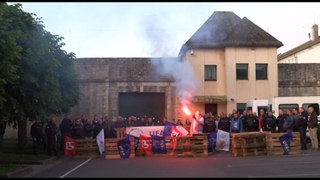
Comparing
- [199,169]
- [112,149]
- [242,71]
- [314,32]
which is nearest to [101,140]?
[112,149]

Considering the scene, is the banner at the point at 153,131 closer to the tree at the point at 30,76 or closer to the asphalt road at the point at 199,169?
the tree at the point at 30,76

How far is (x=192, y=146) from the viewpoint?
2069cm

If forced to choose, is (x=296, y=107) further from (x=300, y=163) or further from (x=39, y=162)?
(x=39, y=162)

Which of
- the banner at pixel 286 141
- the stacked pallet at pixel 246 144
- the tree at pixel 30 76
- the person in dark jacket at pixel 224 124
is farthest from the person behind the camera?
the person in dark jacket at pixel 224 124

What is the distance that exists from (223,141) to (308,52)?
123 ft

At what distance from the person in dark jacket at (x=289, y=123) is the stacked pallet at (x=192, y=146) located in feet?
13.1

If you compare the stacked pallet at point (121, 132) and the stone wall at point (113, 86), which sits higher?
the stone wall at point (113, 86)

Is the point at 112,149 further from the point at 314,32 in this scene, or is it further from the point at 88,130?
the point at 314,32

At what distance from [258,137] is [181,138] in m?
3.25

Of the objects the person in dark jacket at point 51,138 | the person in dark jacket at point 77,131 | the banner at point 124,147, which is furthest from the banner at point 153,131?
the person in dark jacket at point 51,138

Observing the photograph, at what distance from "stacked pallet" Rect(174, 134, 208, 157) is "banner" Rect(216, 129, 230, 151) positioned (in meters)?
1.73

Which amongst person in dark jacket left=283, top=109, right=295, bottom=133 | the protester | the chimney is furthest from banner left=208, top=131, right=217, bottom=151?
the chimney

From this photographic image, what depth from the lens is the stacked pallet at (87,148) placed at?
852 inches

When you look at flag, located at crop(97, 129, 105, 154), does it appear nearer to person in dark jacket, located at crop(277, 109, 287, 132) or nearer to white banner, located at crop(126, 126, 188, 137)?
white banner, located at crop(126, 126, 188, 137)
